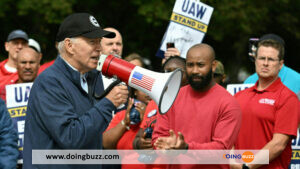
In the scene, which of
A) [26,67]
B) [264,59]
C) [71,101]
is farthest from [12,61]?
Result: [71,101]

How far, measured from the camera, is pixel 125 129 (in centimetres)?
507

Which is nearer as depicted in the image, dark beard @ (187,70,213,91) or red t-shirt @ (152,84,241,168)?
red t-shirt @ (152,84,241,168)

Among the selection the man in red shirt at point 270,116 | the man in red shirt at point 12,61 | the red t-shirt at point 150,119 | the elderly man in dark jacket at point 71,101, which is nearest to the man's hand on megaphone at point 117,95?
the elderly man in dark jacket at point 71,101

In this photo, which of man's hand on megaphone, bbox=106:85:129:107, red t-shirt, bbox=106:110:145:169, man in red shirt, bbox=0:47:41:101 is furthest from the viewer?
man in red shirt, bbox=0:47:41:101

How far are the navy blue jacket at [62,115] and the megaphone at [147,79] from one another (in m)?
0.24

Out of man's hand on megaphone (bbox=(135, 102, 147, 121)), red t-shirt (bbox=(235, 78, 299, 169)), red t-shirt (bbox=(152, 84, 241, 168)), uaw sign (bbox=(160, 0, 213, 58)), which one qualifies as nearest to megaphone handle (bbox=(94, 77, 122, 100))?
red t-shirt (bbox=(152, 84, 241, 168))

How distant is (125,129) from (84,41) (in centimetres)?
182

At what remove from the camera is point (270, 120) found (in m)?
4.64

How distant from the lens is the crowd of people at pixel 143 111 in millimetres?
3262

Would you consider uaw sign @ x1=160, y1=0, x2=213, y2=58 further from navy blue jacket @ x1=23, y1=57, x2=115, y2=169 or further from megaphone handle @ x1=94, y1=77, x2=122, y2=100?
navy blue jacket @ x1=23, y1=57, x2=115, y2=169

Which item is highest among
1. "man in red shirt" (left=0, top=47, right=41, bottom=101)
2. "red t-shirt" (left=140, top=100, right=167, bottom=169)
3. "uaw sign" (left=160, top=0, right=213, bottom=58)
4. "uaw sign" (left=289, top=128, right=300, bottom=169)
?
"uaw sign" (left=160, top=0, right=213, bottom=58)

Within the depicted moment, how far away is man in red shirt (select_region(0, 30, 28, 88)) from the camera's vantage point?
6.89 meters

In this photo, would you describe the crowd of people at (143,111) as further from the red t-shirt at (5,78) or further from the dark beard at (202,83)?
the red t-shirt at (5,78)

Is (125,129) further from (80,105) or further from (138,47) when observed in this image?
(138,47)
